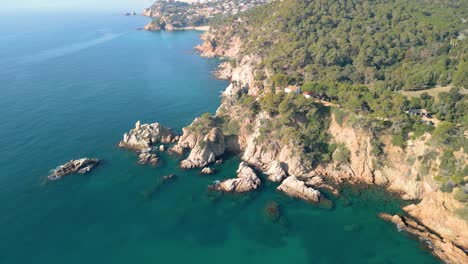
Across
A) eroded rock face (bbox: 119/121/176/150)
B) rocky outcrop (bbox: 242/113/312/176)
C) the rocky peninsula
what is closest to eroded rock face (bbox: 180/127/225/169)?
the rocky peninsula

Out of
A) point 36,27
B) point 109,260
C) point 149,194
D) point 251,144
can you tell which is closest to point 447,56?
point 251,144

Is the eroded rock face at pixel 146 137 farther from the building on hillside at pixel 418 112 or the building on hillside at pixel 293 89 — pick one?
the building on hillside at pixel 418 112

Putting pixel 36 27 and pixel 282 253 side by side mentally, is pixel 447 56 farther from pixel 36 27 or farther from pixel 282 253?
pixel 36 27

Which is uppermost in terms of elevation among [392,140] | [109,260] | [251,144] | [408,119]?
[408,119]

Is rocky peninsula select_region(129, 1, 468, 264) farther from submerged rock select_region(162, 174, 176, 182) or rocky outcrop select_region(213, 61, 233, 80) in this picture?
rocky outcrop select_region(213, 61, 233, 80)

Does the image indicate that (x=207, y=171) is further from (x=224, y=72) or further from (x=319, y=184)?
(x=224, y=72)

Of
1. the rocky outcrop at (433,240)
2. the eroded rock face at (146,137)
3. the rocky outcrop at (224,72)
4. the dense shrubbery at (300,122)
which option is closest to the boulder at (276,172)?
the dense shrubbery at (300,122)
